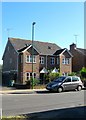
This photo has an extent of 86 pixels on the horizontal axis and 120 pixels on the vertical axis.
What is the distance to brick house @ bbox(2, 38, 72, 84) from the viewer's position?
4469 cm

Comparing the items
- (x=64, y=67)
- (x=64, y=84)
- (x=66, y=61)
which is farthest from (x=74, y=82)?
(x=66, y=61)

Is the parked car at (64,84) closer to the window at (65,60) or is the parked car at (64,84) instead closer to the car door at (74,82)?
the car door at (74,82)

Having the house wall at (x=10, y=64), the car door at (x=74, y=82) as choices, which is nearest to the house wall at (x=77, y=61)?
the house wall at (x=10, y=64)

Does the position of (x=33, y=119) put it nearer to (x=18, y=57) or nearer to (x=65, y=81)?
(x=65, y=81)

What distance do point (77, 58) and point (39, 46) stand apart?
9.98 m

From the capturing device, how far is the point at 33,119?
408 inches

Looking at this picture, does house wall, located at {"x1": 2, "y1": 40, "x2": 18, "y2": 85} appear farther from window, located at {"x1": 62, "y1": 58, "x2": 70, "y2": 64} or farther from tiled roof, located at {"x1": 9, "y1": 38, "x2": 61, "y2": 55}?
window, located at {"x1": 62, "y1": 58, "x2": 70, "y2": 64}

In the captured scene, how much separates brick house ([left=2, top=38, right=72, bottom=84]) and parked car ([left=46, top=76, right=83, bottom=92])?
15.3 m

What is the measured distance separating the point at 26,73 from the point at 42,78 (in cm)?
300

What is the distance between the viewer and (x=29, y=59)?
148 ft

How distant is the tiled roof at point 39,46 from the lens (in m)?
46.9

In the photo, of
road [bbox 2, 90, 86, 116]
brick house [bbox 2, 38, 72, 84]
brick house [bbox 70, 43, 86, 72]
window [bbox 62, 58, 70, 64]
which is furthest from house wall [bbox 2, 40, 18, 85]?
road [bbox 2, 90, 86, 116]

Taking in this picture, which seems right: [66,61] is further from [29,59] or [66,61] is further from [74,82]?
[74,82]

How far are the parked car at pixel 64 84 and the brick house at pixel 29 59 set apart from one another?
15.3m
